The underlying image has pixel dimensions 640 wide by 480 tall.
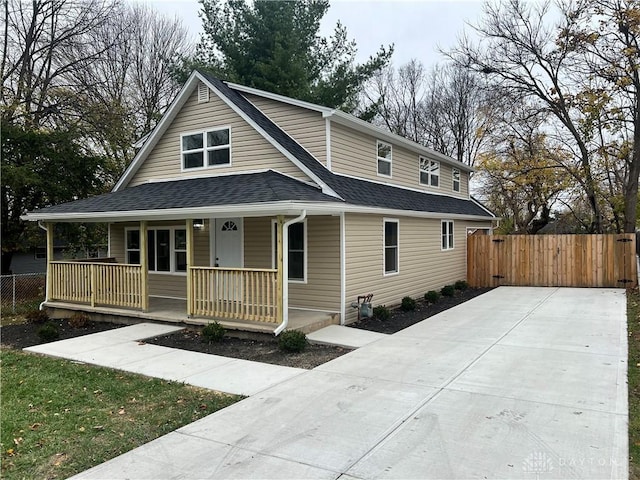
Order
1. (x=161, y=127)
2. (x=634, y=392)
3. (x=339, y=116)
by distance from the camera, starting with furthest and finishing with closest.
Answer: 1. (x=161, y=127)
2. (x=339, y=116)
3. (x=634, y=392)

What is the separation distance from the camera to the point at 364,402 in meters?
5.03

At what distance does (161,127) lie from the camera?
12.1m

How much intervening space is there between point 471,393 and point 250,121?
24.9ft

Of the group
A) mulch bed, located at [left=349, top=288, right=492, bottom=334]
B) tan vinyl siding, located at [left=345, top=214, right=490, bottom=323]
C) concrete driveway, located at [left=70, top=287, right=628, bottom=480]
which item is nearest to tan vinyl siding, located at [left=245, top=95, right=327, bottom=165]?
tan vinyl siding, located at [left=345, top=214, right=490, bottom=323]

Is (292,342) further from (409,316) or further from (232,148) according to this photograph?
(232,148)

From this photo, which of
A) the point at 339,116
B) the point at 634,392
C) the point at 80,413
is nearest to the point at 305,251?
the point at 339,116

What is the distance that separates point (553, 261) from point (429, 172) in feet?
17.2

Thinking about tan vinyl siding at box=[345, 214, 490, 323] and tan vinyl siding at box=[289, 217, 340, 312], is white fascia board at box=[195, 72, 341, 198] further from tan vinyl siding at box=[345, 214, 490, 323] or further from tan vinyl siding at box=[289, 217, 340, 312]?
tan vinyl siding at box=[345, 214, 490, 323]

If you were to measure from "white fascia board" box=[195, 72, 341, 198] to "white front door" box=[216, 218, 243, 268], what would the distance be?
2.08 meters

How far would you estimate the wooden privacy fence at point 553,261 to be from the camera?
14.9 metres

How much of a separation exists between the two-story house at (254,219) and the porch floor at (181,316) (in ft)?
0.18

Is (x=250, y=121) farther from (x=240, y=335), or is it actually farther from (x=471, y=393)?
(x=471, y=393)

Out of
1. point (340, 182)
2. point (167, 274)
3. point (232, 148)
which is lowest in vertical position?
point (167, 274)

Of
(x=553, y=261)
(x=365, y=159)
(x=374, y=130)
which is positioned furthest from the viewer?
(x=553, y=261)
